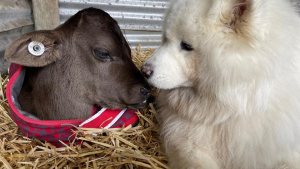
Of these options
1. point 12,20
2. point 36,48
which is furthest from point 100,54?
point 12,20

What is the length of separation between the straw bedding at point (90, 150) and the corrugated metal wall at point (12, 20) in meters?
0.88

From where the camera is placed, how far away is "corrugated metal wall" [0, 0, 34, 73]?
2.75 metres

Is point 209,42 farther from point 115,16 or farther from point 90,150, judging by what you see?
point 115,16

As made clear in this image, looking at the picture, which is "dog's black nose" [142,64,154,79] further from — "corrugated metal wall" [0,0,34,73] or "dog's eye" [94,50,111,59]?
"corrugated metal wall" [0,0,34,73]

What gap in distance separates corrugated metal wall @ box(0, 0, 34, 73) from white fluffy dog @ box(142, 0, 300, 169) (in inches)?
71.2

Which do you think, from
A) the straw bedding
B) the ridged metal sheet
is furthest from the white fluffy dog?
the ridged metal sheet

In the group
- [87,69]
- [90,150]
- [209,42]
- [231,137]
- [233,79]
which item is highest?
[209,42]

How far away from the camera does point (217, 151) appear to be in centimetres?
181

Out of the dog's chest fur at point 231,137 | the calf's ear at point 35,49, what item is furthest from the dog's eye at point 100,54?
the dog's chest fur at point 231,137

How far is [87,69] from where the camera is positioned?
2.13 m

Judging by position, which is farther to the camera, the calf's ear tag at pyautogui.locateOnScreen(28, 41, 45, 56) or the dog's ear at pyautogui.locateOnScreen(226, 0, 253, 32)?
the calf's ear tag at pyautogui.locateOnScreen(28, 41, 45, 56)

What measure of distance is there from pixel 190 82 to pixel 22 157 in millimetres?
1323

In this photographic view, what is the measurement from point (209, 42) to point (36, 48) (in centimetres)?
123

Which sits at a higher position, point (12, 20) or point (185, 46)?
point (185, 46)
